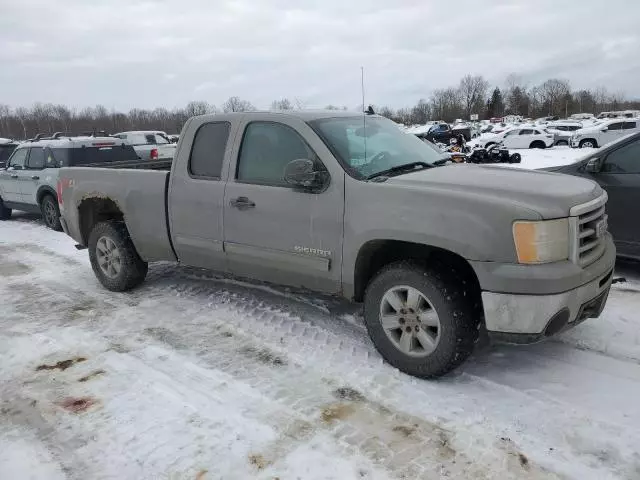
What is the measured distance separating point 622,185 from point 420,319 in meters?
3.45

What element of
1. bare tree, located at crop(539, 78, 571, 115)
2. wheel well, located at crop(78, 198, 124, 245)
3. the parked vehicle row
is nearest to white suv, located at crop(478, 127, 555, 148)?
the parked vehicle row

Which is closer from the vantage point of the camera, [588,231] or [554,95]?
[588,231]

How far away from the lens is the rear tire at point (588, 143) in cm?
2809

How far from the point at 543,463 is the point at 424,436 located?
2.09ft

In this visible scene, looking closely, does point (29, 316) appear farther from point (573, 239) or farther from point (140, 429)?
point (573, 239)

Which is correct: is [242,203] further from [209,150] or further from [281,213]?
[209,150]

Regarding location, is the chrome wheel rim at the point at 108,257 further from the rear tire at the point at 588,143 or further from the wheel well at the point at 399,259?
the rear tire at the point at 588,143

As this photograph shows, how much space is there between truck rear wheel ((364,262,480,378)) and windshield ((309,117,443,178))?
0.86 meters

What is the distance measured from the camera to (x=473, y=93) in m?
107

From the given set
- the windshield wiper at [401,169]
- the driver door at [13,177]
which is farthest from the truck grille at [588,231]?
the driver door at [13,177]

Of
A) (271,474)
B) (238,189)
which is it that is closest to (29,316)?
(238,189)

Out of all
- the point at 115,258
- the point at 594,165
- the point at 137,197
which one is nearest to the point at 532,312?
the point at 594,165

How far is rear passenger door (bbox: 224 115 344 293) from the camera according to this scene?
392cm

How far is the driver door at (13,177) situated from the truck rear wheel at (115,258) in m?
6.40
